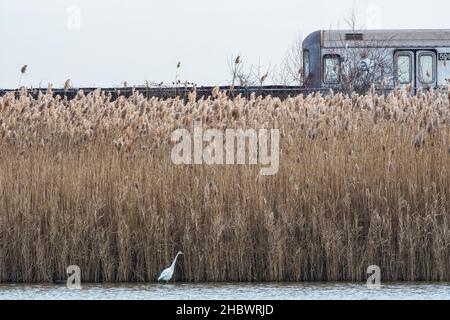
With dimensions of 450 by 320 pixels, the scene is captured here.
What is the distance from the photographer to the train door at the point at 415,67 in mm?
27922

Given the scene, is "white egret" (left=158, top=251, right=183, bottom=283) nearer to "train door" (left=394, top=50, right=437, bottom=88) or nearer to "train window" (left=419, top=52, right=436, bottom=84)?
"train door" (left=394, top=50, right=437, bottom=88)

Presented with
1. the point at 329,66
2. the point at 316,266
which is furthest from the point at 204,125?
the point at 329,66

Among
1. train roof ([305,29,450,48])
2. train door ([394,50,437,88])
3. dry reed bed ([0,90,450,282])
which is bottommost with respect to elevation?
dry reed bed ([0,90,450,282])

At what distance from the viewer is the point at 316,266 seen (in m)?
12.4

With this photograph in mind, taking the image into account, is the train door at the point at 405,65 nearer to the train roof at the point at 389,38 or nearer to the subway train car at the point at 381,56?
the subway train car at the point at 381,56

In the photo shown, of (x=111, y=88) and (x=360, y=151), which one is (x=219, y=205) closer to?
(x=360, y=151)

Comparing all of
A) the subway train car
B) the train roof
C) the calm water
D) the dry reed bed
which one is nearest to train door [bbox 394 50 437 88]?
the subway train car

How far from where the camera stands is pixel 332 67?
2825 cm

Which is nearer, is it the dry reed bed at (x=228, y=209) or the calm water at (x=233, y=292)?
the calm water at (x=233, y=292)

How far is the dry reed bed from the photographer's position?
40.6 ft

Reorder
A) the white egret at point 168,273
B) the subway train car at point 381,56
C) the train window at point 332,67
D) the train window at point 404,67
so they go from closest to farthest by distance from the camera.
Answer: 1. the white egret at point 168,273
2. the subway train car at point 381,56
3. the train window at point 332,67
4. the train window at point 404,67

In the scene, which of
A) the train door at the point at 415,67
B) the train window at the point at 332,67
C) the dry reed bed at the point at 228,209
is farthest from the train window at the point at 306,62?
the dry reed bed at the point at 228,209

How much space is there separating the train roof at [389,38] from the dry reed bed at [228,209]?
1504 centimetres

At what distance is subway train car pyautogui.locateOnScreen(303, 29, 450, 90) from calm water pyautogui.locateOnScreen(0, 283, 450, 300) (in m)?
16.1
